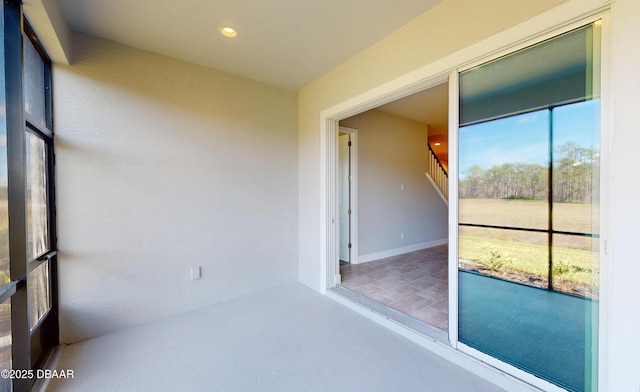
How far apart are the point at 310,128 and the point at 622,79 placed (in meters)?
2.91

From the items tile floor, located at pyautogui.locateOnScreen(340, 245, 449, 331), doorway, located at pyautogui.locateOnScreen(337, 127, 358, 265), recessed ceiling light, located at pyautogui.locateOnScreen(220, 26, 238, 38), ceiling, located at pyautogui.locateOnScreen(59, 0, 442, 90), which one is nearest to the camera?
ceiling, located at pyautogui.locateOnScreen(59, 0, 442, 90)

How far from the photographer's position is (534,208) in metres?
1.70

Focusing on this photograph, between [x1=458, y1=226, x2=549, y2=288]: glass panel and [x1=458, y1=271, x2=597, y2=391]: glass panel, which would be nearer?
[x1=458, y1=271, x2=597, y2=391]: glass panel

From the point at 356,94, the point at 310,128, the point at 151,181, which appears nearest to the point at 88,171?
the point at 151,181

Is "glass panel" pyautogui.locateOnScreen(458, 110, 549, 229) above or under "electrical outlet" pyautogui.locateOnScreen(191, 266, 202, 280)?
above

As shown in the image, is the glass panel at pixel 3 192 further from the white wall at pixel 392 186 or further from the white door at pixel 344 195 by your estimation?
the white door at pixel 344 195

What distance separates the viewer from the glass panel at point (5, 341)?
4.85 ft

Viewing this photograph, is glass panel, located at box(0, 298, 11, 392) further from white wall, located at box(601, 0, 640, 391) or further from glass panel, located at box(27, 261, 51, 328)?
white wall, located at box(601, 0, 640, 391)

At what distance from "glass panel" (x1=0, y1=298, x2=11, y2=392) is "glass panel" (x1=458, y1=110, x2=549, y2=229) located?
312cm

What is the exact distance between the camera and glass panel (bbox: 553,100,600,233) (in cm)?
145

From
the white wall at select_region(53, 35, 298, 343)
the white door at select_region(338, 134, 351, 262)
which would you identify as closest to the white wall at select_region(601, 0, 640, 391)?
the white wall at select_region(53, 35, 298, 343)

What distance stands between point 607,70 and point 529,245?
1.08 metres

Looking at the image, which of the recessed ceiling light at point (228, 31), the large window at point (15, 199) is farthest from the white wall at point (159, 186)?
the recessed ceiling light at point (228, 31)

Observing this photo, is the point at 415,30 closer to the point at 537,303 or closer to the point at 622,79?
the point at 622,79
